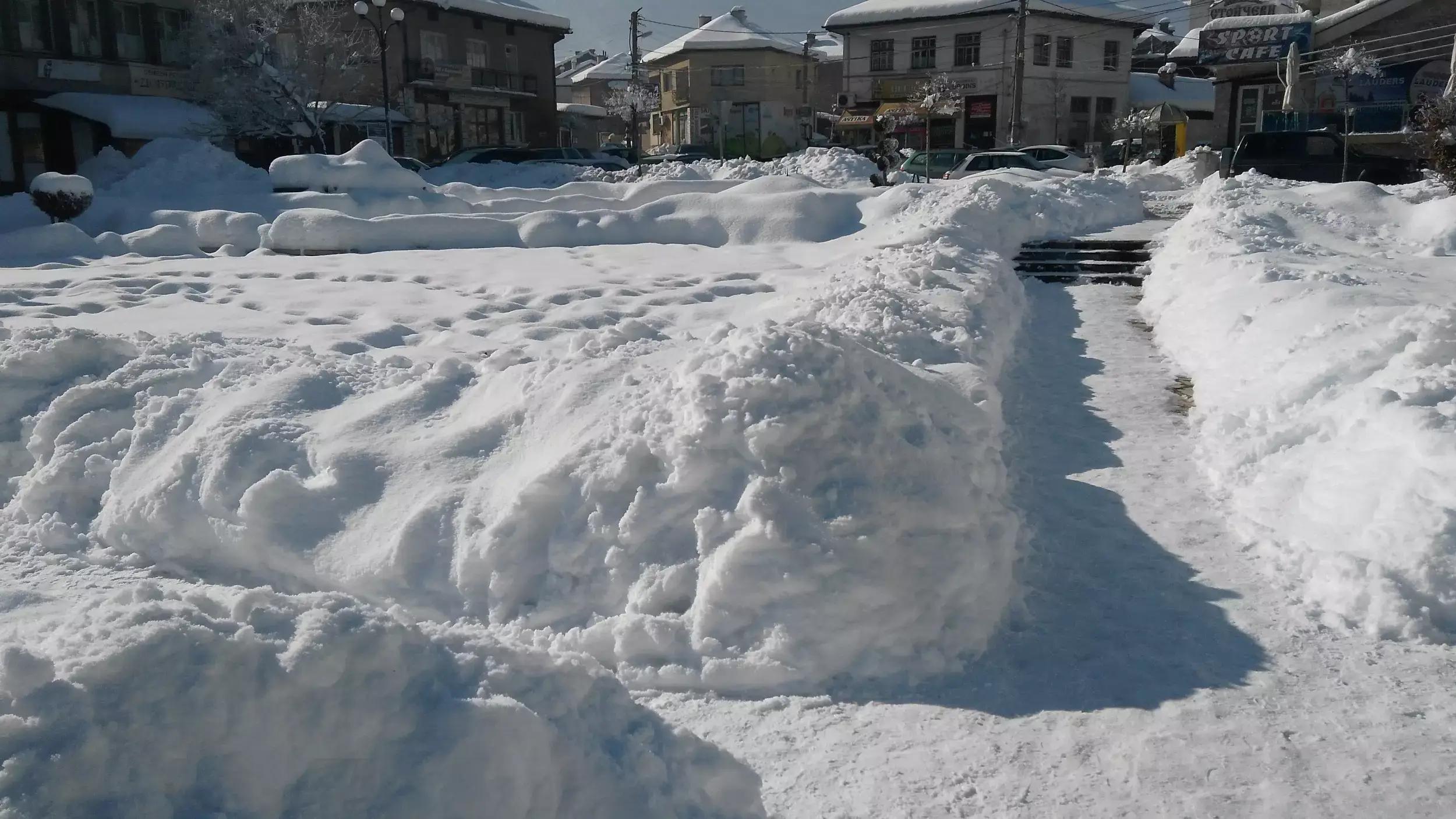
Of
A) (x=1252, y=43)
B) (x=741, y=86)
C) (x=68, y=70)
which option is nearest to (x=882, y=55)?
(x=741, y=86)

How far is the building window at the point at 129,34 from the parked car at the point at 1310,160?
27.3 meters

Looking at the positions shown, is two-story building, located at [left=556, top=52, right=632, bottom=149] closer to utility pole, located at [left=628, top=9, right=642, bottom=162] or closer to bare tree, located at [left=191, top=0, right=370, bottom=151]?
utility pole, located at [left=628, top=9, right=642, bottom=162]

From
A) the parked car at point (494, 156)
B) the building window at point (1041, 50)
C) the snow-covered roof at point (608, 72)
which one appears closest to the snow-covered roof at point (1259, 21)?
the building window at point (1041, 50)

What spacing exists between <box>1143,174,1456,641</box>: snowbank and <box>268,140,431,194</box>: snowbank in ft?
38.2

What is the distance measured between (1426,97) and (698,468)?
2624 centimetres

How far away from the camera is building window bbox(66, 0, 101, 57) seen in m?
26.6

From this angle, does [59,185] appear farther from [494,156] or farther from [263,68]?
[494,156]

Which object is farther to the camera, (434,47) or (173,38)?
(434,47)

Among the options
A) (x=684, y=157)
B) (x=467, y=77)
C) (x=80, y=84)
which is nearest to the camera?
(x=80, y=84)

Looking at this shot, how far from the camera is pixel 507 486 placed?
4723 mm

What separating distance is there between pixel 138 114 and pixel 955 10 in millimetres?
31312

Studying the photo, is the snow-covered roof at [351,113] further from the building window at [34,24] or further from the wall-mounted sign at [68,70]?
the building window at [34,24]

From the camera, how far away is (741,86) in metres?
52.7

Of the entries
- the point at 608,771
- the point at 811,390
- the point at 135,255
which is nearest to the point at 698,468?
the point at 811,390
